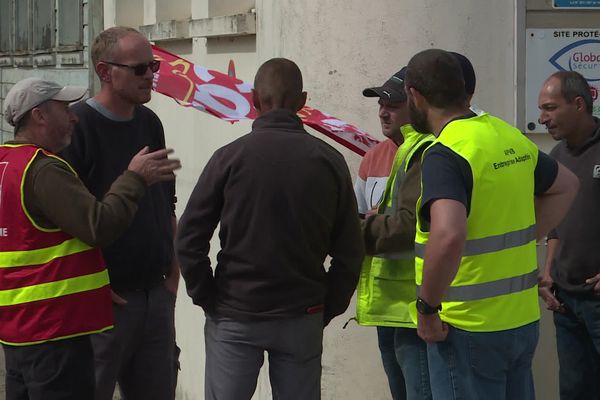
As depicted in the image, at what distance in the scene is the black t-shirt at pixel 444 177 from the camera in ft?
12.9

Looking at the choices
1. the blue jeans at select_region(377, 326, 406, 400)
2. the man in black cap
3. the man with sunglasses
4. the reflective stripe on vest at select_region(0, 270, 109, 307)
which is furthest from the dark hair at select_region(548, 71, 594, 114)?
the reflective stripe on vest at select_region(0, 270, 109, 307)

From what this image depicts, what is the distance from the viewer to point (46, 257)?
13.8ft

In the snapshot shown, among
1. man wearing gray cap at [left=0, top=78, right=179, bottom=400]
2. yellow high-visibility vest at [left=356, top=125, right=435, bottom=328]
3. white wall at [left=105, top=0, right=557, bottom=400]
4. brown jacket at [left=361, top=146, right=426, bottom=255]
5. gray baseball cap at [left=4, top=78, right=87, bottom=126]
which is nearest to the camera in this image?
man wearing gray cap at [left=0, top=78, right=179, bottom=400]

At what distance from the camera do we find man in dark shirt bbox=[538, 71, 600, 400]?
5.45 metres

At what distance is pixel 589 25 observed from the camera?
19.4 feet

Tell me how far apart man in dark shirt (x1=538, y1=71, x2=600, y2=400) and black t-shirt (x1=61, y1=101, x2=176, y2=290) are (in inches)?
76.6

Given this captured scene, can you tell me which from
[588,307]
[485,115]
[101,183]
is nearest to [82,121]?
[101,183]

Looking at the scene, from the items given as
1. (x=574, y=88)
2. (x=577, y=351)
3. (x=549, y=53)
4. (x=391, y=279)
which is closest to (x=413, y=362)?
(x=391, y=279)

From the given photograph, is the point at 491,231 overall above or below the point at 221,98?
below

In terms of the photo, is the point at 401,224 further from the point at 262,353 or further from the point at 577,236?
the point at 577,236

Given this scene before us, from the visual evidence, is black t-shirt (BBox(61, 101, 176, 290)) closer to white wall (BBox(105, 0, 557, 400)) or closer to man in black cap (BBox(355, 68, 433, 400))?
man in black cap (BBox(355, 68, 433, 400))

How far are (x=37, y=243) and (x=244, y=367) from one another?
0.94 metres

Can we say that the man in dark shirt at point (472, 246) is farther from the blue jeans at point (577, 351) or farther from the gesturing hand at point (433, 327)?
the blue jeans at point (577, 351)

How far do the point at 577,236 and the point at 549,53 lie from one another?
101cm
